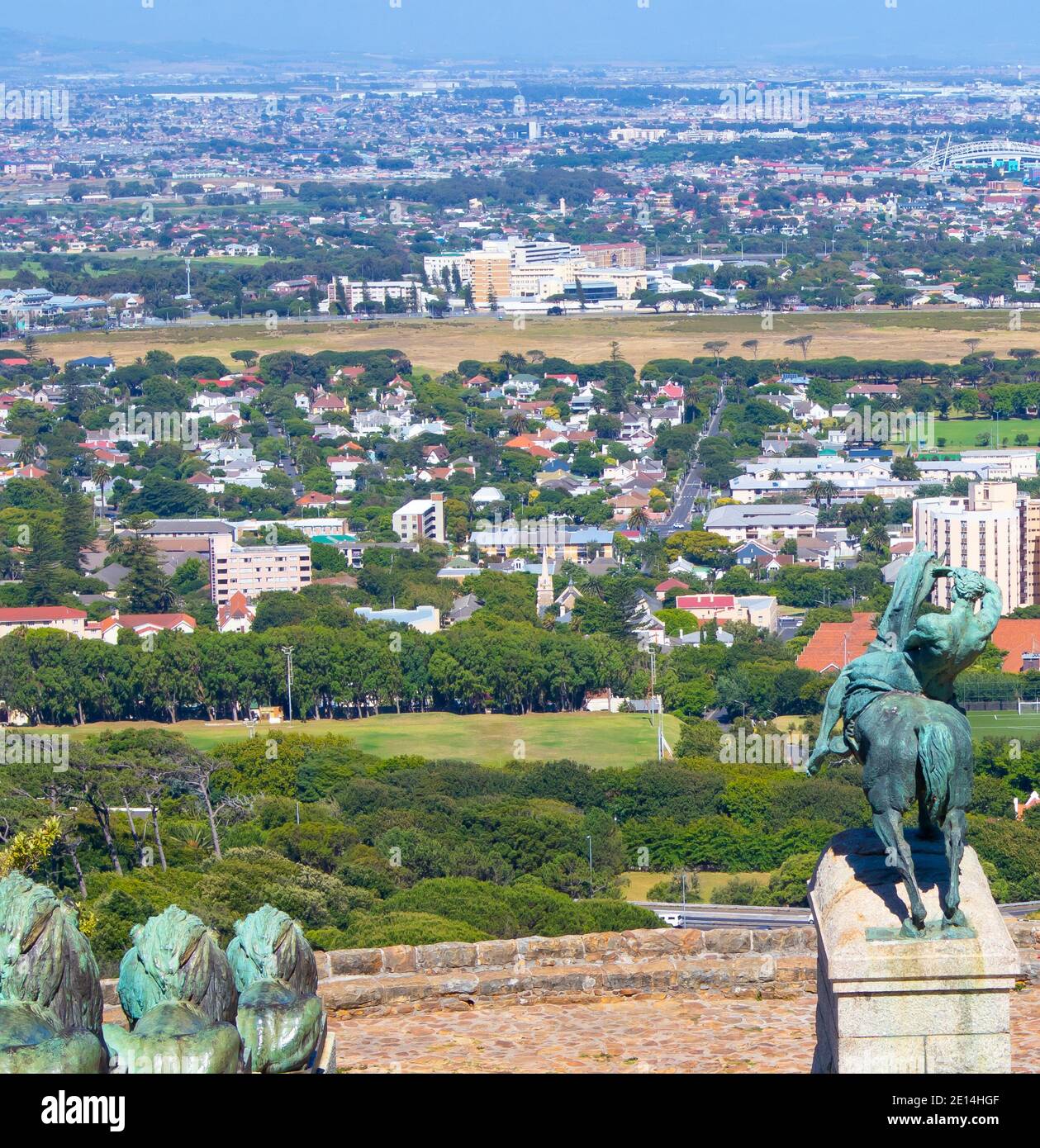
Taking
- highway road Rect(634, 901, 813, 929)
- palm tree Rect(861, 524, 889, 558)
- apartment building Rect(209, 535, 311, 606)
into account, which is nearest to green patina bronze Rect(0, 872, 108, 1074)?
highway road Rect(634, 901, 813, 929)

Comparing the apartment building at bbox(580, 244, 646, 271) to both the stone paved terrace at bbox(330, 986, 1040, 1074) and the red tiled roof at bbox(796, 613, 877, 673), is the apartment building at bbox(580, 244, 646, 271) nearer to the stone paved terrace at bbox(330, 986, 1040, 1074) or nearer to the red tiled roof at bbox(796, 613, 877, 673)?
the red tiled roof at bbox(796, 613, 877, 673)

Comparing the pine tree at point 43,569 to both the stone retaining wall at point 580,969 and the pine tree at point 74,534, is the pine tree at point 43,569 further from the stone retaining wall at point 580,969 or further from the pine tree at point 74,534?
the stone retaining wall at point 580,969

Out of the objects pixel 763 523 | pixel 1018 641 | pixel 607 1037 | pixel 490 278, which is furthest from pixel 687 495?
pixel 607 1037

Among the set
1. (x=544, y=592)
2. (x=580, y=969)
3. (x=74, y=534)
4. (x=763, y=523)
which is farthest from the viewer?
(x=763, y=523)

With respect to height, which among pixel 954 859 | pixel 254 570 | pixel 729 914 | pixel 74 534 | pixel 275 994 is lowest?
pixel 729 914

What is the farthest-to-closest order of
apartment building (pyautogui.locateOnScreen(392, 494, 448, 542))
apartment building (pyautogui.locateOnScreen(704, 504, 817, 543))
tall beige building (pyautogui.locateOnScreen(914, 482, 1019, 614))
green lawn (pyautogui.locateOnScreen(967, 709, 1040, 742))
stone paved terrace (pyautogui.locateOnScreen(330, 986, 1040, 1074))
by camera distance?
1. apartment building (pyautogui.locateOnScreen(392, 494, 448, 542))
2. apartment building (pyautogui.locateOnScreen(704, 504, 817, 543))
3. tall beige building (pyautogui.locateOnScreen(914, 482, 1019, 614))
4. green lawn (pyautogui.locateOnScreen(967, 709, 1040, 742))
5. stone paved terrace (pyautogui.locateOnScreen(330, 986, 1040, 1074))

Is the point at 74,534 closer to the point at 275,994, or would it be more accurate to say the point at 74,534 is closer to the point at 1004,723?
the point at 1004,723

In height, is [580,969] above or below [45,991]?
below
